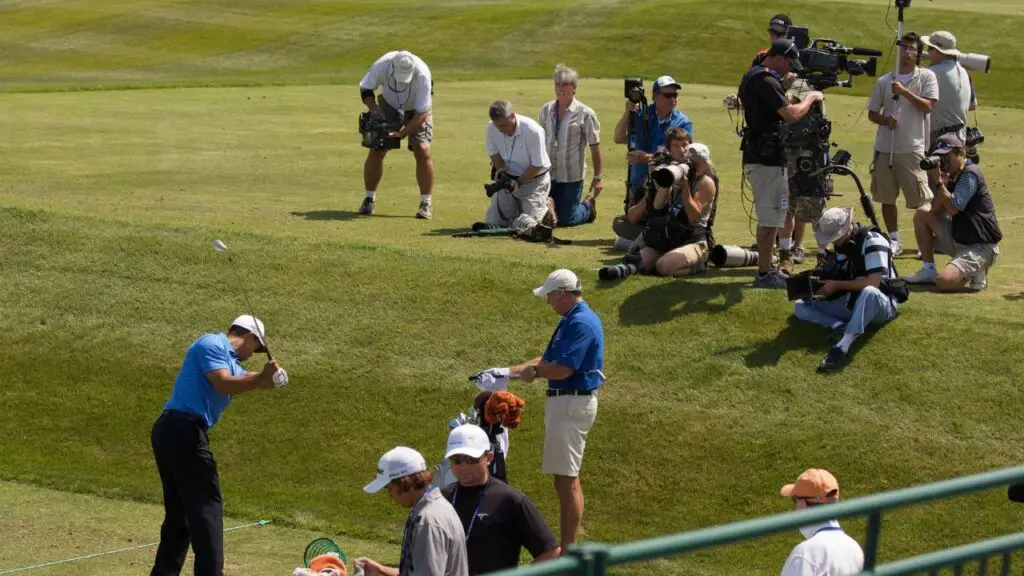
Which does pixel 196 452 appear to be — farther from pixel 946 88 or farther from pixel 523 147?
pixel 946 88

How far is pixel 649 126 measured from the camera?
51.6 ft

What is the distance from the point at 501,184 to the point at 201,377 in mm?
6908

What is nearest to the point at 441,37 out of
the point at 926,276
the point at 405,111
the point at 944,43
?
the point at 405,111

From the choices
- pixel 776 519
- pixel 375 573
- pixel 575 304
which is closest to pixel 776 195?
pixel 575 304

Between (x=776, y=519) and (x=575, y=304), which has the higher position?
(x=776, y=519)

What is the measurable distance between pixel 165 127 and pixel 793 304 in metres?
13.3

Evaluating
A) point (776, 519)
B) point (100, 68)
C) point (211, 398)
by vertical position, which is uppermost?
point (776, 519)

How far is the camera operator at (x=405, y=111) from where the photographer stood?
1700 cm

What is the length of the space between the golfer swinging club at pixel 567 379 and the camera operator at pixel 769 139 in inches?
138

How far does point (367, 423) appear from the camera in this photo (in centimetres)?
1268

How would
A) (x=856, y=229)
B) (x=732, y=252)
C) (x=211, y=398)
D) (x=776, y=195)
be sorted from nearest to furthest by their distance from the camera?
(x=211, y=398) → (x=856, y=229) → (x=776, y=195) → (x=732, y=252)

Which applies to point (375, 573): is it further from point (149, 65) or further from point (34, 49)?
point (34, 49)

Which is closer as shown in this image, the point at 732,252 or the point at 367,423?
the point at 367,423

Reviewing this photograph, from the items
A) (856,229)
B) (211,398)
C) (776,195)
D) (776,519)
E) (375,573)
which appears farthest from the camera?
(776,195)
